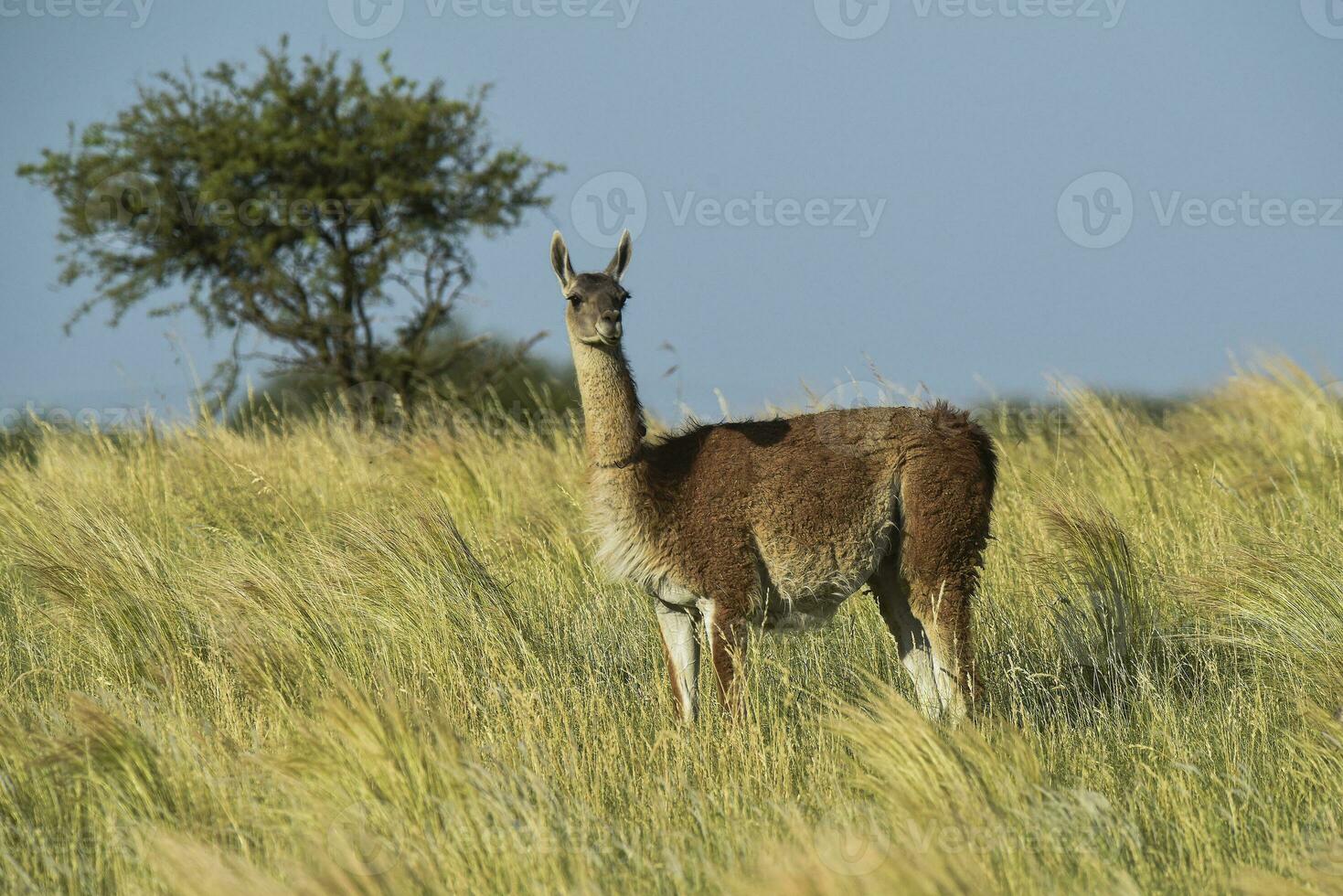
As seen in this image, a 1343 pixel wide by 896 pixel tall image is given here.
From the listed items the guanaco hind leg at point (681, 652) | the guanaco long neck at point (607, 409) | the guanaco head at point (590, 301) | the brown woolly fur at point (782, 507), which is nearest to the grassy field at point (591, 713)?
the guanaco hind leg at point (681, 652)

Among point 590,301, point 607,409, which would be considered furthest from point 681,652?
point 590,301

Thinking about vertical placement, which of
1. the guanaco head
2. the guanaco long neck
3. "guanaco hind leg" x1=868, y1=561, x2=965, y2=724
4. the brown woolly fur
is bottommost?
"guanaco hind leg" x1=868, y1=561, x2=965, y2=724

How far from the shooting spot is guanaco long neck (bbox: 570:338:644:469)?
5637mm

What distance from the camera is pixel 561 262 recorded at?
5.90 metres

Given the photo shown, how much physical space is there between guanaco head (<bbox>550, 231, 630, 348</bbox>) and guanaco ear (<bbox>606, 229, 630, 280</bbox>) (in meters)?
0.03

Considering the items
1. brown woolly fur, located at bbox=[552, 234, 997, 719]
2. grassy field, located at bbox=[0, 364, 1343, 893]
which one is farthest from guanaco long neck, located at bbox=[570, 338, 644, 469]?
grassy field, located at bbox=[0, 364, 1343, 893]

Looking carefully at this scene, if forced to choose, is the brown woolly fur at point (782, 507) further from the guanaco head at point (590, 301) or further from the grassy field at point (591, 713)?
the grassy field at point (591, 713)

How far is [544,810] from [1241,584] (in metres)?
4.39

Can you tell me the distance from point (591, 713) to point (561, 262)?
1.96 metres

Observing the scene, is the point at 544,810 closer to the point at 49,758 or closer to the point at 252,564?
the point at 49,758

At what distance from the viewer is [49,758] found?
446 cm

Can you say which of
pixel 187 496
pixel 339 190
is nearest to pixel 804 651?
pixel 187 496

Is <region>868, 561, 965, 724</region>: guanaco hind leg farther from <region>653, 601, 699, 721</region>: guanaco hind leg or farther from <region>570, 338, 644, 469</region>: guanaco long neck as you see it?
<region>570, 338, 644, 469</region>: guanaco long neck

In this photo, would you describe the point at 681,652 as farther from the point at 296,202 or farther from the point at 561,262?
the point at 296,202
